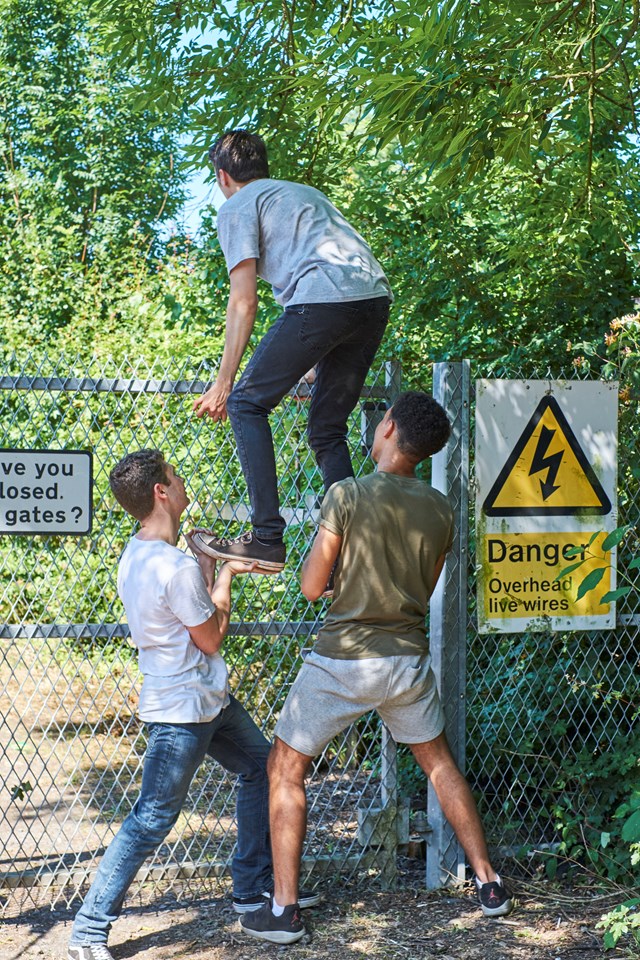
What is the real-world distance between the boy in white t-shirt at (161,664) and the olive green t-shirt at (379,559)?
38 centimetres

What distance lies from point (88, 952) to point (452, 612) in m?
1.91

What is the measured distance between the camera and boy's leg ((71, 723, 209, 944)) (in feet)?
11.6

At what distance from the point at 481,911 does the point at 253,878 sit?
3.05 feet

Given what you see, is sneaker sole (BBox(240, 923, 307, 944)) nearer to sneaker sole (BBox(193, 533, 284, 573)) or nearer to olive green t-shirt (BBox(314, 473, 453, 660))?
olive green t-shirt (BBox(314, 473, 453, 660))

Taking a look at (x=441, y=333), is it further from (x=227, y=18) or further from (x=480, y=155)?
(x=227, y=18)

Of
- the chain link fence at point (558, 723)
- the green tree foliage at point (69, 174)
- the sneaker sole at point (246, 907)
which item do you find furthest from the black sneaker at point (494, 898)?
the green tree foliage at point (69, 174)

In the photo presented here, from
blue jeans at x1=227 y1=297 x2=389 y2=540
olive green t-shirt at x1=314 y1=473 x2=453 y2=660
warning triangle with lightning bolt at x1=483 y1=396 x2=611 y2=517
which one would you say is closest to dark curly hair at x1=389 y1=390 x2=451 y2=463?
olive green t-shirt at x1=314 y1=473 x2=453 y2=660

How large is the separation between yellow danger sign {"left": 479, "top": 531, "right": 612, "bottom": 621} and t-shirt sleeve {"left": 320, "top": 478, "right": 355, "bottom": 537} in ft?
3.01

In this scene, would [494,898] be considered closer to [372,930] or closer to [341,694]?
[372,930]

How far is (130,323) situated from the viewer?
9.91 metres

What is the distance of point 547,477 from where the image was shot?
14.5ft

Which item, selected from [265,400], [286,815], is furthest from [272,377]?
[286,815]

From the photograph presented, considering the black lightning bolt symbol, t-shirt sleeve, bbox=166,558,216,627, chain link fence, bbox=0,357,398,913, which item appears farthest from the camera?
the black lightning bolt symbol

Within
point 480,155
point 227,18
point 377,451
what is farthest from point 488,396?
point 227,18
